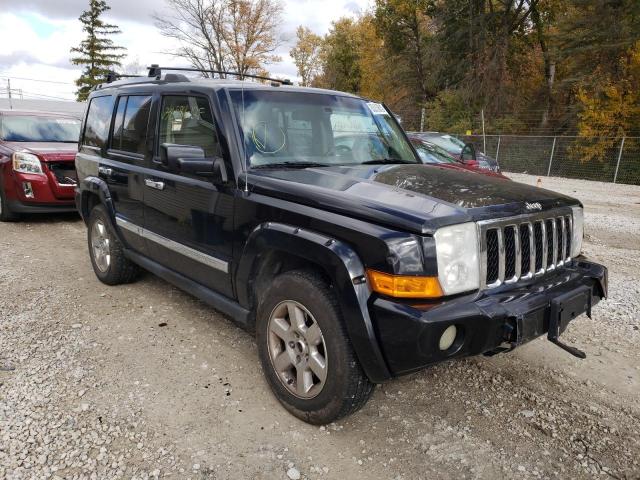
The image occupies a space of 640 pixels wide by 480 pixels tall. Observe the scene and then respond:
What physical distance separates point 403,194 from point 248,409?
1533 mm

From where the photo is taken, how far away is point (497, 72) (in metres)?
25.4

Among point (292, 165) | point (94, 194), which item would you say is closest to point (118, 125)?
point (94, 194)

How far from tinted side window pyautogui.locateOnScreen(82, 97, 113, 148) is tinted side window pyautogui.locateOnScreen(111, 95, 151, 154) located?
24cm

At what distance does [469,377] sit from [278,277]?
1.50 m

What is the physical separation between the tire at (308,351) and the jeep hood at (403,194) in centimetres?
44

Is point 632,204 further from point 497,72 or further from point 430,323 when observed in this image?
point 497,72

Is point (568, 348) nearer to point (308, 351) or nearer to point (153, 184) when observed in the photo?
point (308, 351)

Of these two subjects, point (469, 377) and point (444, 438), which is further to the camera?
point (469, 377)

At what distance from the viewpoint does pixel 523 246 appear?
104 inches

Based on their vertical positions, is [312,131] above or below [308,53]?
below

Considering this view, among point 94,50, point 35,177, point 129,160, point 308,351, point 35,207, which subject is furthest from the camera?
point 94,50

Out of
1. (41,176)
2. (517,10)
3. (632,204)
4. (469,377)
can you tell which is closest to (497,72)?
(517,10)

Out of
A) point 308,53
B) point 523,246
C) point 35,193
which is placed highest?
point 308,53

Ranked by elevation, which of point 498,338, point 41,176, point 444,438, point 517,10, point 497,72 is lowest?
point 444,438
